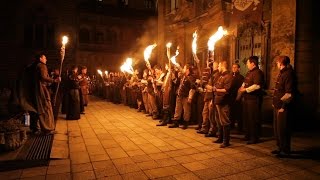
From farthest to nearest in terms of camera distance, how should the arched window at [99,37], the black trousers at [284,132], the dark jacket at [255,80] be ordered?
the arched window at [99,37]
the dark jacket at [255,80]
the black trousers at [284,132]

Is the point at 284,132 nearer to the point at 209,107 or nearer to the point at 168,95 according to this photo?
the point at 209,107

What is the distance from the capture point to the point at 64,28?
93.2 feet

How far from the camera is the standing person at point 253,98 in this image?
7262 millimetres

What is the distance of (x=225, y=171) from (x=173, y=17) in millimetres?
14713

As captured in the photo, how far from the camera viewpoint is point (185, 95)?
30.6ft

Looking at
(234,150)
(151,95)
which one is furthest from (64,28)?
(234,150)

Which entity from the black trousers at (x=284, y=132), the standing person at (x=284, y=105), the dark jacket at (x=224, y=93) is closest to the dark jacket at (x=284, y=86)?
the standing person at (x=284, y=105)

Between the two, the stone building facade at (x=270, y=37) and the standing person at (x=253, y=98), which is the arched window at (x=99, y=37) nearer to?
the stone building facade at (x=270, y=37)

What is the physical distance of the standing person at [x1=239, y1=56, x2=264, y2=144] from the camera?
Result: 7.26 m

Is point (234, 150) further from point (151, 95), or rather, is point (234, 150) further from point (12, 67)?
point (12, 67)

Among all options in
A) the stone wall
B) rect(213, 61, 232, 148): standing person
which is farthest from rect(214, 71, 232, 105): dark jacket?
the stone wall

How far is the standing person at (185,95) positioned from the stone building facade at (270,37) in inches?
127

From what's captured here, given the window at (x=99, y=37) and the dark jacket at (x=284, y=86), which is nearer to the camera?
the dark jacket at (x=284, y=86)

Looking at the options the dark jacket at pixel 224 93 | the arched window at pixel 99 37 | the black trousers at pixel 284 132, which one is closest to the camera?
the black trousers at pixel 284 132
